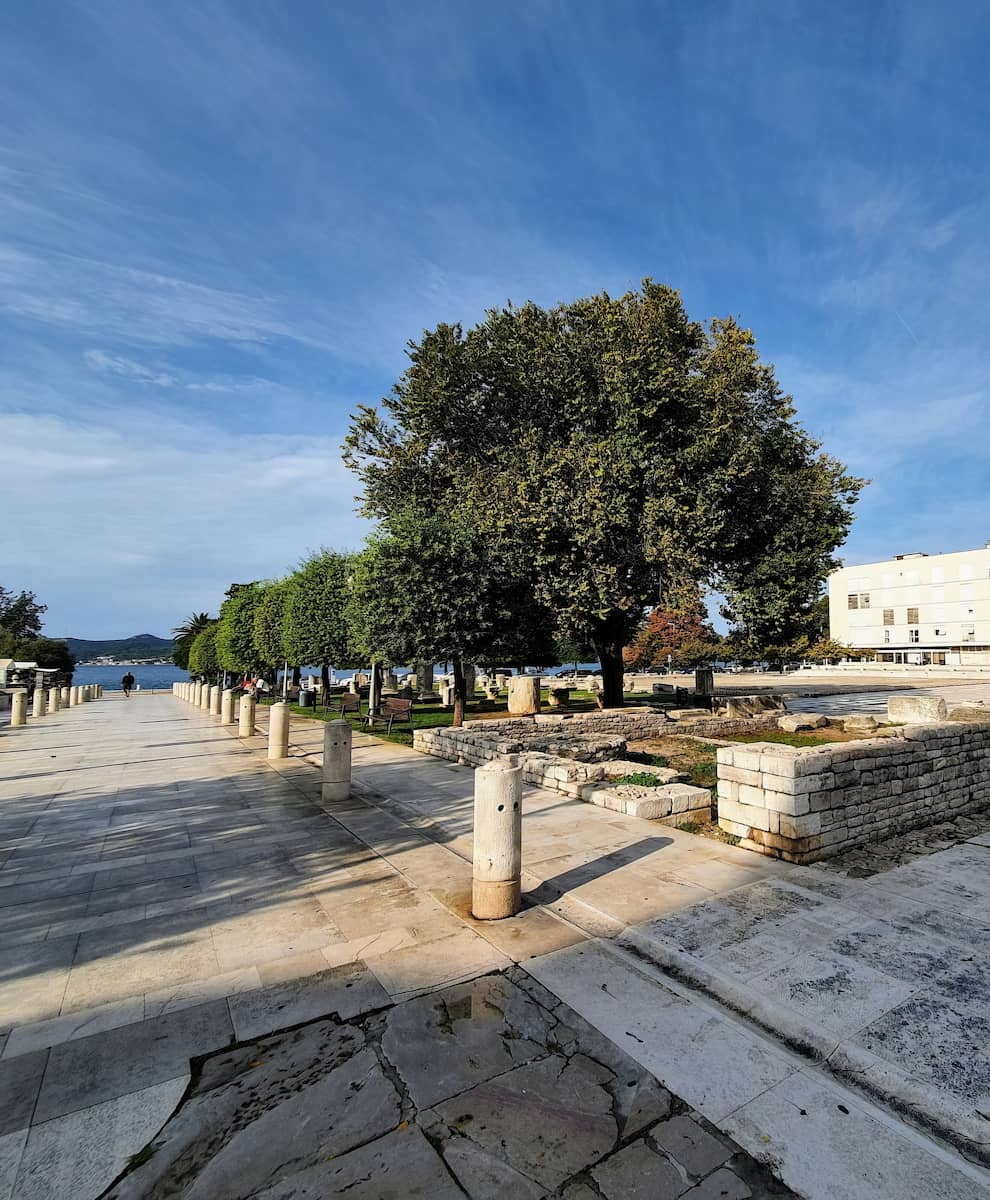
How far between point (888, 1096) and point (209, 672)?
54.6 m

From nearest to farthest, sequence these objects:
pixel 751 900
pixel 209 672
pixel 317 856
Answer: pixel 751 900
pixel 317 856
pixel 209 672

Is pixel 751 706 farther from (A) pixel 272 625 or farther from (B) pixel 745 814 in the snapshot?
(A) pixel 272 625

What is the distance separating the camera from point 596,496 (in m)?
14.5

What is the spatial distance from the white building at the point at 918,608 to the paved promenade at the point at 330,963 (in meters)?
59.9

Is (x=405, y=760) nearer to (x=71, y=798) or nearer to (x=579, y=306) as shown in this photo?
(x=71, y=798)

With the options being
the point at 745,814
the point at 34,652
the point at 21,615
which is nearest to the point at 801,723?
the point at 745,814

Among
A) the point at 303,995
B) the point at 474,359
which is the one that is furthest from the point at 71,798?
the point at 474,359

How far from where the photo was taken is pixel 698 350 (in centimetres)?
1802

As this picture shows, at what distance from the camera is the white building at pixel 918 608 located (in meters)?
56.6

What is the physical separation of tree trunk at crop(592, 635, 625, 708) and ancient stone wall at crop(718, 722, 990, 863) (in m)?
10.2

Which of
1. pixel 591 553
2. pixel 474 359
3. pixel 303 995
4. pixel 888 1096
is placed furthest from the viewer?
pixel 474 359

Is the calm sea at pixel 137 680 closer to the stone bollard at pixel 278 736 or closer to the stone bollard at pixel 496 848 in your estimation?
the stone bollard at pixel 278 736

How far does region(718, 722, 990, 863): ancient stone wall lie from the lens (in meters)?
5.87

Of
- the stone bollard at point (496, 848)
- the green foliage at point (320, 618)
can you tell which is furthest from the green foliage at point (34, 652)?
the stone bollard at point (496, 848)
